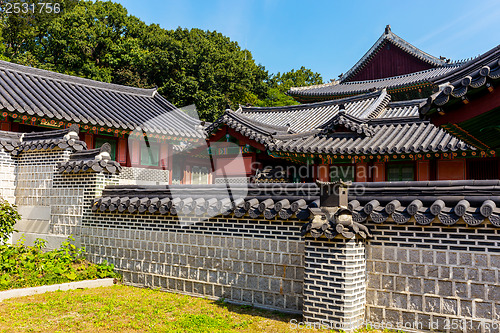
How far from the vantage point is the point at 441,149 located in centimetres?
1111

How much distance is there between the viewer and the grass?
6148 mm

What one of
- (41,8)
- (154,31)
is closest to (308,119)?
(154,31)

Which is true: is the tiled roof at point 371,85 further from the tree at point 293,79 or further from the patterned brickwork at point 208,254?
the patterned brickwork at point 208,254

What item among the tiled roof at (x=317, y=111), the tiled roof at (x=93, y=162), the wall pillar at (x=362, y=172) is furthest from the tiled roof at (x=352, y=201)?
the tiled roof at (x=317, y=111)

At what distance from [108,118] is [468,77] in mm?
12834

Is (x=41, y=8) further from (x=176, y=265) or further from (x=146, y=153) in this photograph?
(x=176, y=265)

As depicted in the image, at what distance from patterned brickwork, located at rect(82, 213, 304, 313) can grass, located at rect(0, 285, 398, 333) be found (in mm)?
345

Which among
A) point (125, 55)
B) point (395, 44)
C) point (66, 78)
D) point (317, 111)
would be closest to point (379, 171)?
point (317, 111)

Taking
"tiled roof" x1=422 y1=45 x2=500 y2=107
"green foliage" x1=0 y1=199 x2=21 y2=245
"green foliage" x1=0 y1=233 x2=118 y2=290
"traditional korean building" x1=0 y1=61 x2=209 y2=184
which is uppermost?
"traditional korean building" x1=0 y1=61 x2=209 y2=184

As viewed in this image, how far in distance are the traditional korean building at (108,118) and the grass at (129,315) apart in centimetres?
752

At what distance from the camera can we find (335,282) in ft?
19.5

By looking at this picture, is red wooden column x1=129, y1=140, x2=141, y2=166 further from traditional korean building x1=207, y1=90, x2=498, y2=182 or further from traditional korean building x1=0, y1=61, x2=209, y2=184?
traditional korean building x1=207, y1=90, x2=498, y2=182

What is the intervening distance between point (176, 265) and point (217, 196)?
1788 millimetres

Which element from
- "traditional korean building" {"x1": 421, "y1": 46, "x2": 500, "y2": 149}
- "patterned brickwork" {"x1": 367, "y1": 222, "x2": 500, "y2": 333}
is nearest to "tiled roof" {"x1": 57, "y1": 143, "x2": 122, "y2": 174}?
"patterned brickwork" {"x1": 367, "y1": 222, "x2": 500, "y2": 333}
